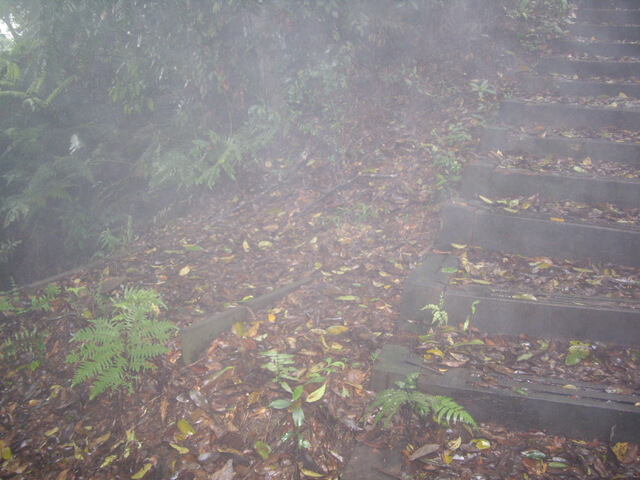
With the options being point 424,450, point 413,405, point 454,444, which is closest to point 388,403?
point 413,405

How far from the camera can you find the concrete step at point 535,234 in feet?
10.4

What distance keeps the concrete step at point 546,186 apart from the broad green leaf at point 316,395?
2.30 meters

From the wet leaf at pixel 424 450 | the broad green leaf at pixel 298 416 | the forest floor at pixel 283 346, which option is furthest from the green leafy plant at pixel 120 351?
the wet leaf at pixel 424 450

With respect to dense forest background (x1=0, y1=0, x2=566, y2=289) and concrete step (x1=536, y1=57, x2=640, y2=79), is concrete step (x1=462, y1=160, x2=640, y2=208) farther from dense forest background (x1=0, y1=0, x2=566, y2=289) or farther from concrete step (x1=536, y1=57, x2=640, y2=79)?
concrete step (x1=536, y1=57, x2=640, y2=79)

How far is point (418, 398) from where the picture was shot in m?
2.24

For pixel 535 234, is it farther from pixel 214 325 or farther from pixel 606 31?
pixel 606 31

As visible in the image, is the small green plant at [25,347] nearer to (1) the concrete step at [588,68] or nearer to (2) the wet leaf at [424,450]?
(2) the wet leaf at [424,450]

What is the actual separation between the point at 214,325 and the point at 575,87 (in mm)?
4860

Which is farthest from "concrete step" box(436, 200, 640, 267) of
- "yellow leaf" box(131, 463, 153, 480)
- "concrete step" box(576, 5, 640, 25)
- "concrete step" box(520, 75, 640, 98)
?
"concrete step" box(576, 5, 640, 25)

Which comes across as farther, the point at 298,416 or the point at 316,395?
the point at 316,395

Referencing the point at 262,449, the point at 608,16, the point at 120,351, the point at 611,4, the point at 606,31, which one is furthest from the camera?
the point at 611,4

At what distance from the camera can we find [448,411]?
7.02ft

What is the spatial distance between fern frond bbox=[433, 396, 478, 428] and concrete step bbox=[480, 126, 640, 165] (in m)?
2.97

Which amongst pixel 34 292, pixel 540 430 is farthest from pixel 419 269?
pixel 34 292
